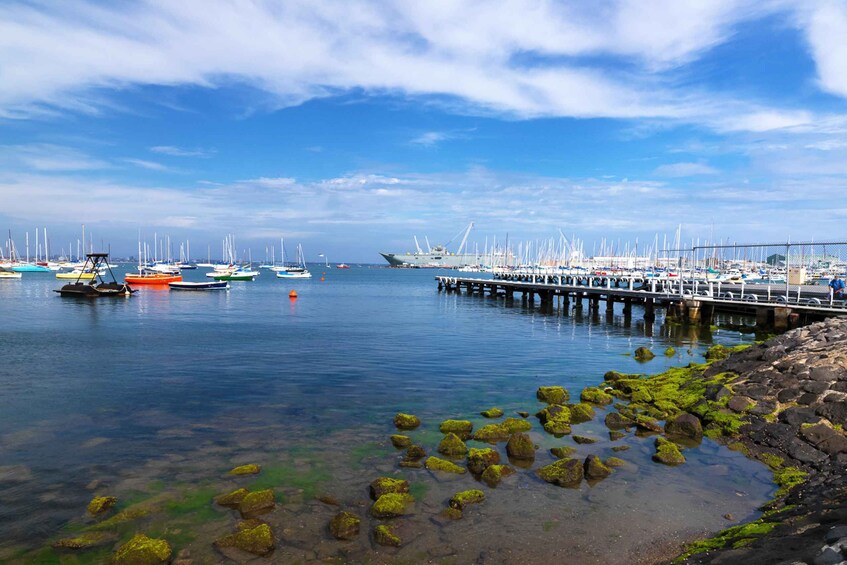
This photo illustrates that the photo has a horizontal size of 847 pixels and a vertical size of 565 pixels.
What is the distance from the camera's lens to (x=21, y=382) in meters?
20.6

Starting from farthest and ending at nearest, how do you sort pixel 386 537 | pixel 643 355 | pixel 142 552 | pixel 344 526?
pixel 643 355
pixel 344 526
pixel 386 537
pixel 142 552

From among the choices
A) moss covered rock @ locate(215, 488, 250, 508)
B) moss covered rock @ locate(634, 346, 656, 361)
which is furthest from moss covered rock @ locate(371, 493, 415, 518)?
moss covered rock @ locate(634, 346, 656, 361)

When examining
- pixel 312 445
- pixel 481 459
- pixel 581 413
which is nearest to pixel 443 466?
pixel 481 459

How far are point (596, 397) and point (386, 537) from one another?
10.9 metres

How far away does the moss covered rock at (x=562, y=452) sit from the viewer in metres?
12.8

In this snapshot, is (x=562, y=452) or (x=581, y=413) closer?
(x=562, y=452)

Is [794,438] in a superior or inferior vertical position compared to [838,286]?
inferior

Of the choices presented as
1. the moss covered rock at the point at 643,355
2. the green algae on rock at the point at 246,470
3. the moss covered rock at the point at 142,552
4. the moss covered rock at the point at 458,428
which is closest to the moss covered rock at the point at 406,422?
the moss covered rock at the point at 458,428

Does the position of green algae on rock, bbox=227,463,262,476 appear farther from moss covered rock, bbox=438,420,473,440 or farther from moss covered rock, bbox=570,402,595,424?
moss covered rock, bbox=570,402,595,424

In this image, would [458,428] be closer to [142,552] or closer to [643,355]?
[142,552]

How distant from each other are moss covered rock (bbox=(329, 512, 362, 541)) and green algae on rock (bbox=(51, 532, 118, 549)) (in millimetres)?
3607

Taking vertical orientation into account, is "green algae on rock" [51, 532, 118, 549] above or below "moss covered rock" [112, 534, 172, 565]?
below

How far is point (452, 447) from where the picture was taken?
13.0 m

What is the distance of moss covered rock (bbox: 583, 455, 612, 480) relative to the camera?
11578 mm
